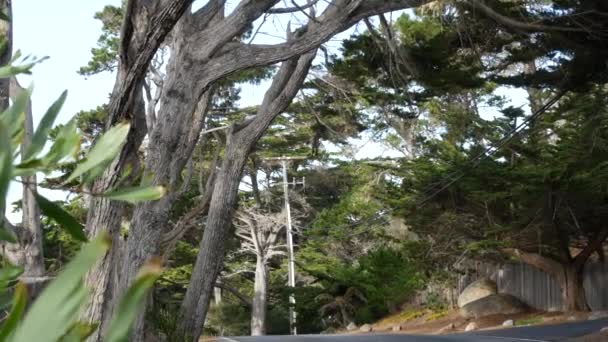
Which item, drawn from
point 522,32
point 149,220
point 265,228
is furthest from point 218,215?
point 265,228

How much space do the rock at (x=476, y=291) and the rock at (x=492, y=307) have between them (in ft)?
3.94

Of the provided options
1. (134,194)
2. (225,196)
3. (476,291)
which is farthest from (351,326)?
(134,194)

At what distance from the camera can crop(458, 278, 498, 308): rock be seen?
118ft

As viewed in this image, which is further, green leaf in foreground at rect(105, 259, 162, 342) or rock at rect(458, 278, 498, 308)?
rock at rect(458, 278, 498, 308)

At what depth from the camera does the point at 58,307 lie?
0.83 metres

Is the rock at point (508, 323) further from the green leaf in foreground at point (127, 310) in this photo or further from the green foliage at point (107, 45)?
the green leaf in foreground at point (127, 310)

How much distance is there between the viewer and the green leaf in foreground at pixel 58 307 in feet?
2.64

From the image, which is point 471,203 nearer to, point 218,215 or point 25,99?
point 218,215

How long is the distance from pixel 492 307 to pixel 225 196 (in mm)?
22350

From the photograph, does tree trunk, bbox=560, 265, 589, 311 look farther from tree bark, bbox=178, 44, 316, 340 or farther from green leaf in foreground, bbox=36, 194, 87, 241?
green leaf in foreground, bbox=36, 194, 87, 241

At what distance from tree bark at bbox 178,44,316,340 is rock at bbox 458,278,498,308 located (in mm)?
23443

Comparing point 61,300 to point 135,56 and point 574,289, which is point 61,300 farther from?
point 574,289

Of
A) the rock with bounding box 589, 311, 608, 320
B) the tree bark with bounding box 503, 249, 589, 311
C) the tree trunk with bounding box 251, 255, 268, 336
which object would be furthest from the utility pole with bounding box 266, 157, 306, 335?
the rock with bounding box 589, 311, 608, 320

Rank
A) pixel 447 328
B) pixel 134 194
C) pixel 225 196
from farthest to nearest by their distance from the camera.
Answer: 1. pixel 447 328
2. pixel 225 196
3. pixel 134 194
